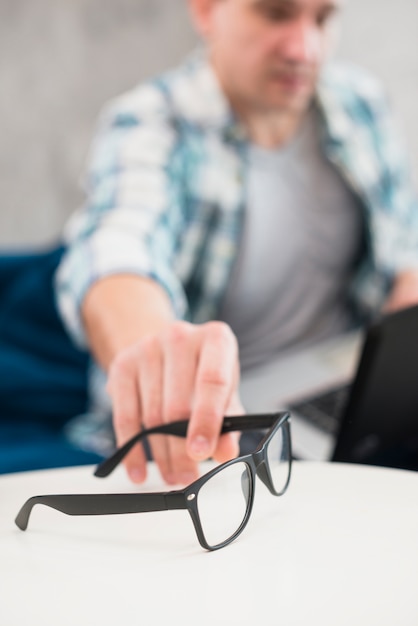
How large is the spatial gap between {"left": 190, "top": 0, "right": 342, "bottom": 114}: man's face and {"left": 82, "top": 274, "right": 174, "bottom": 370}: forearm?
0.46m

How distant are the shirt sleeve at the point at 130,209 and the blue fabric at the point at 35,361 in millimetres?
240

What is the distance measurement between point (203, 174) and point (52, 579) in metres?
0.84

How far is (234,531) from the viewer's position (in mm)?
402

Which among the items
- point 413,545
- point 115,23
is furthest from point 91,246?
point 115,23

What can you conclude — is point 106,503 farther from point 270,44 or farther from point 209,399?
point 270,44

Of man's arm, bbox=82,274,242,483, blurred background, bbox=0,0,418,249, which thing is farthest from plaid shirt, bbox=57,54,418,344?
blurred background, bbox=0,0,418,249

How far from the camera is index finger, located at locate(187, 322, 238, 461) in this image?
0.48 meters

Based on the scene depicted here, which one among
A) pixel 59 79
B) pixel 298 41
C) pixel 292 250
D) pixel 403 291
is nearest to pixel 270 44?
pixel 298 41

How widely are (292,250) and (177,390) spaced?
70 centimetres

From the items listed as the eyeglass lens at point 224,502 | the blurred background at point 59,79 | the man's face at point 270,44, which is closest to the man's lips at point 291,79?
the man's face at point 270,44

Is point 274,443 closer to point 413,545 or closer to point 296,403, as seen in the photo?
point 413,545

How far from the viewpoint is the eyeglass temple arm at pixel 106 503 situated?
1.26ft

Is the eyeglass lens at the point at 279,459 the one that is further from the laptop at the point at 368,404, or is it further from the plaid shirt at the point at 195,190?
the plaid shirt at the point at 195,190

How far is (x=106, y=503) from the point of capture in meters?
0.40
